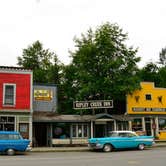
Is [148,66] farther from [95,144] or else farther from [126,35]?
[95,144]

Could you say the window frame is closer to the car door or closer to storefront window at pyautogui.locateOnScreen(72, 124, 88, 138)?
storefront window at pyautogui.locateOnScreen(72, 124, 88, 138)

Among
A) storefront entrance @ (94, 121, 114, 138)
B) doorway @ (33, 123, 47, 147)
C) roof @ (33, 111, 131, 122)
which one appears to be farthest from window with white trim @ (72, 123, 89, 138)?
doorway @ (33, 123, 47, 147)

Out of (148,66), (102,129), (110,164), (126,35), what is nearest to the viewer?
A: (110,164)

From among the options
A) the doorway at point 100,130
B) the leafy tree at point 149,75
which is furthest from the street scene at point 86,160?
the leafy tree at point 149,75

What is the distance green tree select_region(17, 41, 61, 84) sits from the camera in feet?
175

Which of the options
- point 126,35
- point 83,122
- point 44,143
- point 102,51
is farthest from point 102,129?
point 126,35

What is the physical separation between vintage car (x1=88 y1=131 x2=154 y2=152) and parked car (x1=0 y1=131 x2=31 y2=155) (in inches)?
218

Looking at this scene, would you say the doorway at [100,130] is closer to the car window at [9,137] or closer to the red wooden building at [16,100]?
the red wooden building at [16,100]

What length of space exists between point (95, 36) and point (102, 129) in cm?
1225

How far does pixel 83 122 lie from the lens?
3550 centimetres

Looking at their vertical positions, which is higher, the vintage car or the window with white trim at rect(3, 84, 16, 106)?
the window with white trim at rect(3, 84, 16, 106)

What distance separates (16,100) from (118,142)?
10.9 m

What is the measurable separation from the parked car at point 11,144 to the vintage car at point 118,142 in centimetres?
554

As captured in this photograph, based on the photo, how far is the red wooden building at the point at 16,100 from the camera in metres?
31.9
